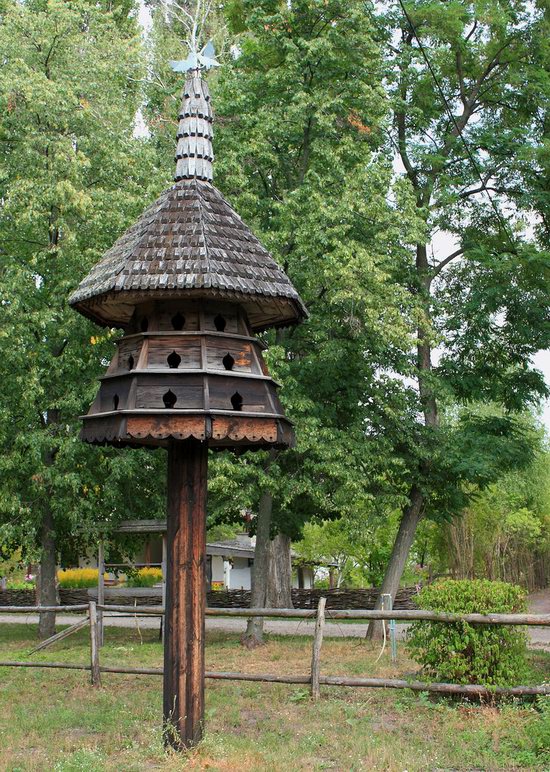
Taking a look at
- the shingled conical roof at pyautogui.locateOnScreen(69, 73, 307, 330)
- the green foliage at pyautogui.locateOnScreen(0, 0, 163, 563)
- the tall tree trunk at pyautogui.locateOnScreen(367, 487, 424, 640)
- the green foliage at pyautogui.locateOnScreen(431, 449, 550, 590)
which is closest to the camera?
the shingled conical roof at pyautogui.locateOnScreen(69, 73, 307, 330)

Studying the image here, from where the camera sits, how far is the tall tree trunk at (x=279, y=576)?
2373 centimetres

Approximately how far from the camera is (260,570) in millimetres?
18750


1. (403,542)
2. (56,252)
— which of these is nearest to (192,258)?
(56,252)

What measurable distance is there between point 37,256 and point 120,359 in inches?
388

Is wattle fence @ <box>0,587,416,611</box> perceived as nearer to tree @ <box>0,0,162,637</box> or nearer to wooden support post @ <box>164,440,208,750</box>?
tree @ <box>0,0,162,637</box>

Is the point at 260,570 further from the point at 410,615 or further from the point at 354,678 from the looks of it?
the point at 410,615

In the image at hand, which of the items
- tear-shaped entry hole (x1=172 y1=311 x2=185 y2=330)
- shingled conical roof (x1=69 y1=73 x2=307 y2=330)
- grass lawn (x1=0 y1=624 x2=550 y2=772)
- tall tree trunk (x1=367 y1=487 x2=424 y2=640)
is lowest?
grass lawn (x1=0 y1=624 x2=550 y2=772)

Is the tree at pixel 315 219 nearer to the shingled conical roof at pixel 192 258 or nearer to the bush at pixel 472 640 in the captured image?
the bush at pixel 472 640

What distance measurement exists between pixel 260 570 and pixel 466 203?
393 inches

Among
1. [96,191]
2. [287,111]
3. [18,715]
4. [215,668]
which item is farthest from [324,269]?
[18,715]

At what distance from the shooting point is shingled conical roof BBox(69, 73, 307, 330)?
26.0 feet

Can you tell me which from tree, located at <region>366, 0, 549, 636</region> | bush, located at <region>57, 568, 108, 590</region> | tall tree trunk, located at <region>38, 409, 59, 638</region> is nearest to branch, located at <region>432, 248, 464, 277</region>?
tree, located at <region>366, 0, 549, 636</region>

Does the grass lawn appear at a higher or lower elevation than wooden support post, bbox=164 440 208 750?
lower

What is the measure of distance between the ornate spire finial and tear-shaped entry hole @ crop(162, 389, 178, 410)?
92.2 inches
